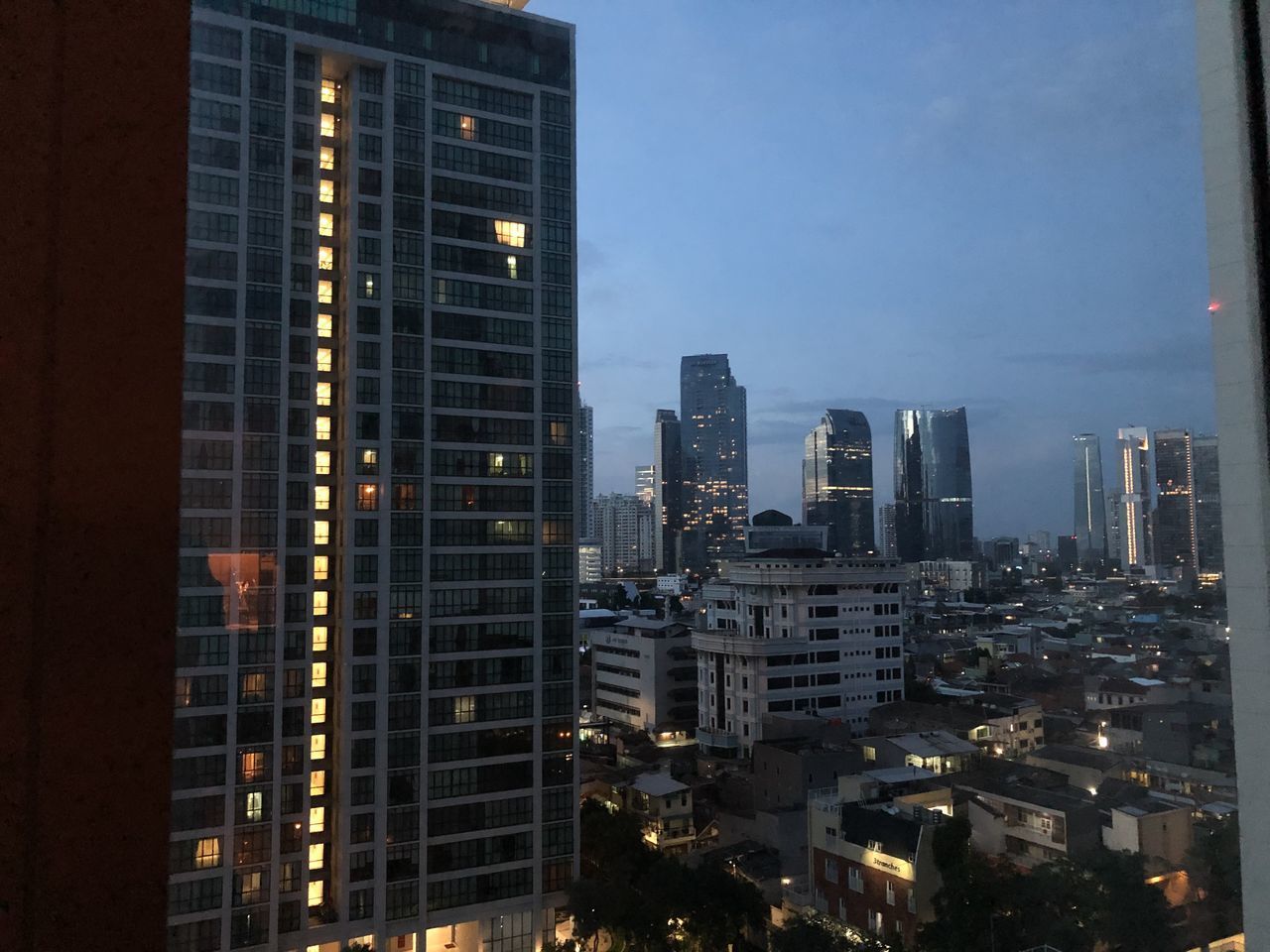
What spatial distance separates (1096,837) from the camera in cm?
255

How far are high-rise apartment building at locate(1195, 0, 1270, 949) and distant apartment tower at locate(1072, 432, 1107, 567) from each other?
34.1 inches

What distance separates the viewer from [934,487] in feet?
13.9

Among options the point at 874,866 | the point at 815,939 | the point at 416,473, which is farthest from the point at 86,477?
the point at 416,473

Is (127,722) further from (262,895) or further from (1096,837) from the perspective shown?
Result: (262,895)

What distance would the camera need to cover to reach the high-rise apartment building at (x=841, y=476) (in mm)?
7574

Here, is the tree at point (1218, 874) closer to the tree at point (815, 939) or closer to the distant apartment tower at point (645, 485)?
the tree at point (815, 939)

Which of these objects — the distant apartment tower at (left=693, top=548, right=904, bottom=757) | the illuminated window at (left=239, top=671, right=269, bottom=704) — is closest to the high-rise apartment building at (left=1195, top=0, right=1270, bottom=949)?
the illuminated window at (left=239, top=671, right=269, bottom=704)

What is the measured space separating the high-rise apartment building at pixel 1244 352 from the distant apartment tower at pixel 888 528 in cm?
462

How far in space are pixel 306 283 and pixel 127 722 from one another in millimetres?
6702

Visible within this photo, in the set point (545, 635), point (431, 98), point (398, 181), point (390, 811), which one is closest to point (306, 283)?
point (398, 181)

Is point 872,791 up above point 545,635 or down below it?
below

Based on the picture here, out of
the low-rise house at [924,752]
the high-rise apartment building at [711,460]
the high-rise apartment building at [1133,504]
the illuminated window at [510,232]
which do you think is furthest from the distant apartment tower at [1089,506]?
the high-rise apartment building at [711,460]

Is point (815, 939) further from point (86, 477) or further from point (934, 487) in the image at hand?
point (86, 477)

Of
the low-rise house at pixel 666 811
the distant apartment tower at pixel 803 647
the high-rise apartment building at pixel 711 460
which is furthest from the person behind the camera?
the high-rise apartment building at pixel 711 460
